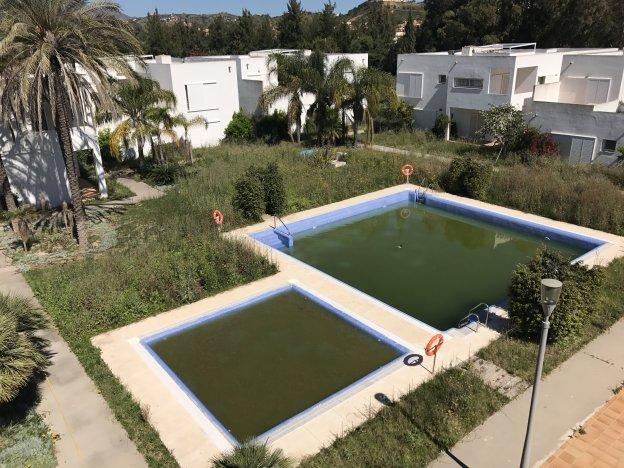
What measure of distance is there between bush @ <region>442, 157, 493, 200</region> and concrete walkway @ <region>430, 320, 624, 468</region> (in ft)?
35.4

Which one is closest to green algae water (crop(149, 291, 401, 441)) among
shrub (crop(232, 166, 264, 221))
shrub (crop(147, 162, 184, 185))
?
shrub (crop(232, 166, 264, 221))

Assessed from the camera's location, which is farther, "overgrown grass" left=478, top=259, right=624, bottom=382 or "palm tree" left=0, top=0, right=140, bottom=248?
"palm tree" left=0, top=0, right=140, bottom=248

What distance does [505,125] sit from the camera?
2480 centimetres

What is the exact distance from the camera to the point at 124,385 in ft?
30.7

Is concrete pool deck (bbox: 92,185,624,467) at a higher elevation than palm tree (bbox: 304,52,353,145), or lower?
lower

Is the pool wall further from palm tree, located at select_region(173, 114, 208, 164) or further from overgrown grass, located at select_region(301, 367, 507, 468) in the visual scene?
palm tree, located at select_region(173, 114, 208, 164)

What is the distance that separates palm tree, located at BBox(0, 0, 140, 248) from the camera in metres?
13.1

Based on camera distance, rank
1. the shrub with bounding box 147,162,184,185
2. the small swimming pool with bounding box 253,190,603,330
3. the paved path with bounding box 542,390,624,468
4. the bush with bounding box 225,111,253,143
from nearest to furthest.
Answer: the paved path with bounding box 542,390,624,468 → the small swimming pool with bounding box 253,190,603,330 → the shrub with bounding box 147,162,184,185 → the bush with bounding box 225,111,253,143

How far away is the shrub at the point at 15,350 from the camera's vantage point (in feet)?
24.8

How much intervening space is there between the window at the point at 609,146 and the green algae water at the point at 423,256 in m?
9.30

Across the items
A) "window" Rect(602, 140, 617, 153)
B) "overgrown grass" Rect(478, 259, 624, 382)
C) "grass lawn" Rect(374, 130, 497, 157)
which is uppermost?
"window" Rect(602, 140, 617, 153)

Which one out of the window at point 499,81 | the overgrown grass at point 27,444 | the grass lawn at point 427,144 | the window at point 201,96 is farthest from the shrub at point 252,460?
the window at point 499,81

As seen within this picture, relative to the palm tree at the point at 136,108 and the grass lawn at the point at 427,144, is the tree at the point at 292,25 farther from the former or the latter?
the palm tree at the point at 136,108

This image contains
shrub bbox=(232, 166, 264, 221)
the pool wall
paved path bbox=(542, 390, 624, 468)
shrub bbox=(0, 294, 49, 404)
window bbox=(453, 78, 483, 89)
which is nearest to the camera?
paved path bbox=(542, 390, 624, 468)
